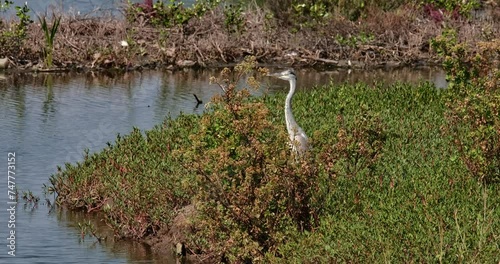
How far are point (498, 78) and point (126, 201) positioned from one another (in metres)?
4.47

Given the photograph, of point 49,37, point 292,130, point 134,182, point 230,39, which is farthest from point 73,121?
point 230,39

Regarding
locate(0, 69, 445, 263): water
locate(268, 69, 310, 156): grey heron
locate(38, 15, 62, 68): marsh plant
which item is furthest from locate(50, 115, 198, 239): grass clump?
locate(38, 15, 62, 68): marsh plant

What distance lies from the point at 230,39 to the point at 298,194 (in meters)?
15.7

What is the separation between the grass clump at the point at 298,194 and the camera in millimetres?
10133

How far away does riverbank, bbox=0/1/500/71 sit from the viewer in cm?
2500

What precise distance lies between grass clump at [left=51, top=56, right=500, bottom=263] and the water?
555 millimetres

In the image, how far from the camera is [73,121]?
63.1 feet

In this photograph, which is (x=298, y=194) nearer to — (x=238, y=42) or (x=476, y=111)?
(x=476, y=111)

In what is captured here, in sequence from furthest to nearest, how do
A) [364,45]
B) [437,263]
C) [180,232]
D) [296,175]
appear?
[364,45] < [180,232] < [296,175] < [437,263]

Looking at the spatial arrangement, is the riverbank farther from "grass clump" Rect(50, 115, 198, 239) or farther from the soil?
"grass clump" Rect(50, 115, 198, 239)

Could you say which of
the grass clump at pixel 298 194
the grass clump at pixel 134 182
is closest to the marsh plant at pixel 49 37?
the grass clump at pixel 134 182

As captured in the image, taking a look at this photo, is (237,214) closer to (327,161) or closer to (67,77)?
(327,161)

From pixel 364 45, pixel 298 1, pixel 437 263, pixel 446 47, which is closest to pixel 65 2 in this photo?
pixel 298 1

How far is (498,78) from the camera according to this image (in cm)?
1326
